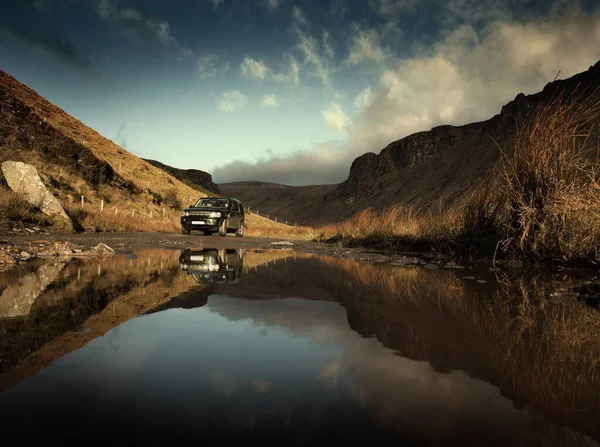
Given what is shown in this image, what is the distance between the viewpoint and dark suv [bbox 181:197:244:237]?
18.4 meters

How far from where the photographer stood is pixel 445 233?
10.7m

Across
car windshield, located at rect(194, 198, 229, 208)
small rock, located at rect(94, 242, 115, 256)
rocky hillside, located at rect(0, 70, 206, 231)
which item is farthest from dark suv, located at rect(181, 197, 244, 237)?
small rock, located at rect(94, 242, 115, 256)

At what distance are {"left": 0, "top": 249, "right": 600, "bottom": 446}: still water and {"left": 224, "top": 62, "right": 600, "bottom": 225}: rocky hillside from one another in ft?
129

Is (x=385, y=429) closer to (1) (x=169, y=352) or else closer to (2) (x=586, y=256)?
(1) (x=169, y=352)

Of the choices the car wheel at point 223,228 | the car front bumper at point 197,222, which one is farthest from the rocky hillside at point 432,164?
the car front bumper at point 197,222

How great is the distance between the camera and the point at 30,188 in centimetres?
1644

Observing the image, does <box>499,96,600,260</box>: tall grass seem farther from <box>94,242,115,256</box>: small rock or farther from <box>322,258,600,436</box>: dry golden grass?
<box>94,242,115,256</box>: small rock

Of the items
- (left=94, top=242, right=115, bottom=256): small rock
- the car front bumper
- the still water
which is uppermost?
the car front bumper

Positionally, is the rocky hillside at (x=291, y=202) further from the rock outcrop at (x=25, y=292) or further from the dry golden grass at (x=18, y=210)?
the rock outcrop at (x=25, y=292)

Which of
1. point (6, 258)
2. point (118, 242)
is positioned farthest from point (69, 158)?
point (6, 258)

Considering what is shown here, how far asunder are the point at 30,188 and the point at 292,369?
60.6ft

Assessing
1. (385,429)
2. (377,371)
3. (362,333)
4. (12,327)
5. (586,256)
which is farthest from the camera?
(586,256)

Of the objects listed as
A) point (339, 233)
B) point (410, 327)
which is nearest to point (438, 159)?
point (339, 233)

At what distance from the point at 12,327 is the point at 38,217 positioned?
15.3 m
